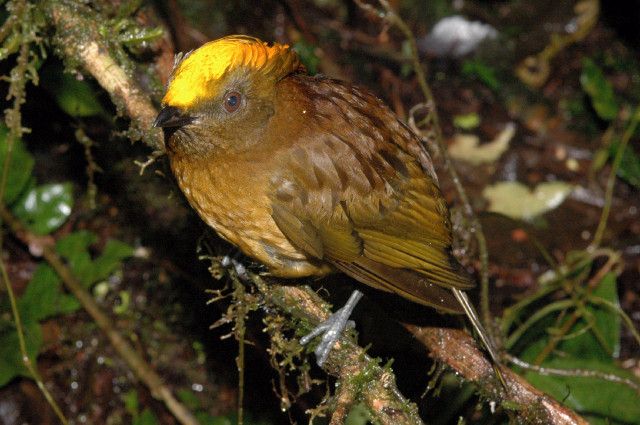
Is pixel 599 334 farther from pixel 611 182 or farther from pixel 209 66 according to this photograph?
pixel 209 66

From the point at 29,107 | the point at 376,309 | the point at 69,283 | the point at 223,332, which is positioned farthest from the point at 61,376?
the point at 376,309

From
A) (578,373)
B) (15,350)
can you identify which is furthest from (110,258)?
(578,373)

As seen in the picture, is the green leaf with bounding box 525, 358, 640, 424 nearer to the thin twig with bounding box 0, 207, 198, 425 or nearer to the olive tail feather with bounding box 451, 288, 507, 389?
the olive tail feather with bounding box 451, 288, 507, 389

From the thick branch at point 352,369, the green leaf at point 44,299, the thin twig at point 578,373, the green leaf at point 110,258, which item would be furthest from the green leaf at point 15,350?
the thin twig at point 578,373

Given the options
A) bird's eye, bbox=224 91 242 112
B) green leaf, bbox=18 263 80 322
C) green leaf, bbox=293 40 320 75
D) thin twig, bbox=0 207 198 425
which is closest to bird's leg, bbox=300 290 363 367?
bird's eye, bbox=224 91 242 112

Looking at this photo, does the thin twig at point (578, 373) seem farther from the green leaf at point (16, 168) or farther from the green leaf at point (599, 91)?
the green leaf at point (16, 168)

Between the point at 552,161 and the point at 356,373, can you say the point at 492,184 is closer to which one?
the point at 552,161

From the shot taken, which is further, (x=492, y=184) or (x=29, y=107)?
(x=492, y=184)
